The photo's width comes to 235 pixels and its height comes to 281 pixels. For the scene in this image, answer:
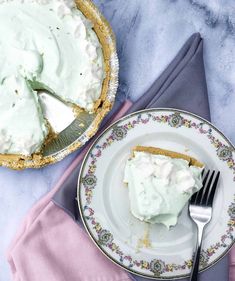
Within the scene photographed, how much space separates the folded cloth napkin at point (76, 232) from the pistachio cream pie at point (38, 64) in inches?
5.7

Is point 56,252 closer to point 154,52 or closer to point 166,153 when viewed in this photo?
point 166,153

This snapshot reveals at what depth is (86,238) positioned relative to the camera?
144cm

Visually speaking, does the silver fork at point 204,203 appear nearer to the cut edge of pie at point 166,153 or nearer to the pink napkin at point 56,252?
the cut edge of pie at point 166,153

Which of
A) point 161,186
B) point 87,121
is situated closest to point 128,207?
point 161,186

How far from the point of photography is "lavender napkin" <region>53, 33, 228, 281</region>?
1.41 m

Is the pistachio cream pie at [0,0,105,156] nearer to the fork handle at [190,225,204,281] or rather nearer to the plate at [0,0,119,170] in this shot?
the plate at [0,0,119,170]

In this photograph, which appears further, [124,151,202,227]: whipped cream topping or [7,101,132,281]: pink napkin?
[7,101,132,281]: pink napkin

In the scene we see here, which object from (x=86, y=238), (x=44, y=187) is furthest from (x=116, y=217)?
(x=44, y=187)

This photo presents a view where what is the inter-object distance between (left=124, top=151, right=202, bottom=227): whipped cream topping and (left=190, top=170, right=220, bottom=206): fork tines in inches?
1.3

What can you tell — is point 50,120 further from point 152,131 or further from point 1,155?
point 152,131

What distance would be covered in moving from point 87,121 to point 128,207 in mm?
235

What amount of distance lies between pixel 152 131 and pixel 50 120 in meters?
0.26

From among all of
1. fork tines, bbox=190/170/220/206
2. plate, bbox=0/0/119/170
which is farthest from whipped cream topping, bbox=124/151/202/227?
plate, bbox=0/0/119/170

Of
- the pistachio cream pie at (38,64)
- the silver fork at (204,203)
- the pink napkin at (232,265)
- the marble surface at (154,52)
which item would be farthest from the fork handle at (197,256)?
the pistachio cream pie at (38,64)
